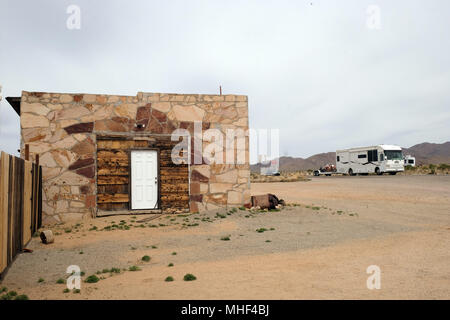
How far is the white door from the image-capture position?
10.0m

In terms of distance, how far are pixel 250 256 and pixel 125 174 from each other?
19.0 ft

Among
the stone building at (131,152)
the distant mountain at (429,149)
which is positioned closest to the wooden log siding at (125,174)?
the stone building at (131,152)

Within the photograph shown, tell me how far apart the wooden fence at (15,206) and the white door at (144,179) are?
2848 millimetres

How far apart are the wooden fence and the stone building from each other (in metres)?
1.83

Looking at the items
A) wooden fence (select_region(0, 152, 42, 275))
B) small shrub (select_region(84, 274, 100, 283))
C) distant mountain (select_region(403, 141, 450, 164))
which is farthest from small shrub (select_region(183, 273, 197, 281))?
distant mountain (select_region(403, 141, 450, 164))

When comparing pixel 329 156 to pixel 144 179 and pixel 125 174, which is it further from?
pixel 125 174

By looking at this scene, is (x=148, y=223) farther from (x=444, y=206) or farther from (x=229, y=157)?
(x=444, y=206)

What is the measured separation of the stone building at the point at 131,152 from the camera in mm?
9484

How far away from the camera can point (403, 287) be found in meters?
3.66

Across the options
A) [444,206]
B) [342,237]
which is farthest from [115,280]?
[444,206]

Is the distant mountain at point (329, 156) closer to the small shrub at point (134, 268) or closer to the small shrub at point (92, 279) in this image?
the small shrub at point (134, 268)

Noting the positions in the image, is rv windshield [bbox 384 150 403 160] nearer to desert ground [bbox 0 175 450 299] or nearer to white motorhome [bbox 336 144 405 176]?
white motorhome [bbox 336 144 405 176]

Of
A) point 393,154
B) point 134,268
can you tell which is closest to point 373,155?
point 393,154

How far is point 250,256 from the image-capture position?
5.42m
